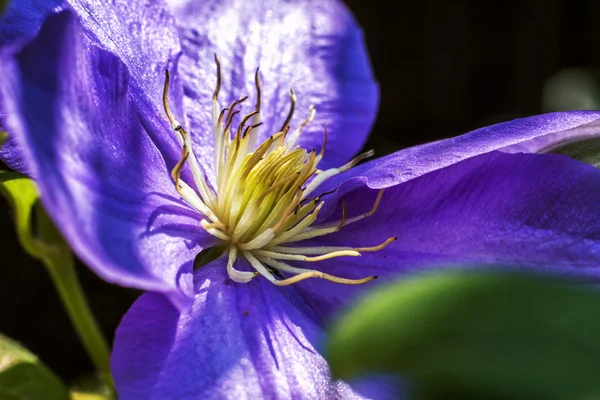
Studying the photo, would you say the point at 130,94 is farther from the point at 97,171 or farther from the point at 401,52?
the point at 401,52

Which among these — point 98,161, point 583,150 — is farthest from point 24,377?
point 583,150

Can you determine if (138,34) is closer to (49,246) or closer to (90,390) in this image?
(49,246)

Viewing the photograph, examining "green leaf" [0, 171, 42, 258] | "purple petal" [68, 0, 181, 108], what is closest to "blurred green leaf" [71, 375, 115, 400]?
"green leaf" [0, 171, 42, 258]

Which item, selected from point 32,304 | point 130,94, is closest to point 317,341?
point 130,94

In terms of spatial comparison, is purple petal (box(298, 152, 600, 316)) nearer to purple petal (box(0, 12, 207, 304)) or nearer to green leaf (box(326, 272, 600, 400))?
purple petal (box(0, 12, 207, 304))

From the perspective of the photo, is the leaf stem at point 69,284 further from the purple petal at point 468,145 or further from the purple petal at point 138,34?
the purple petal at point 468,145
